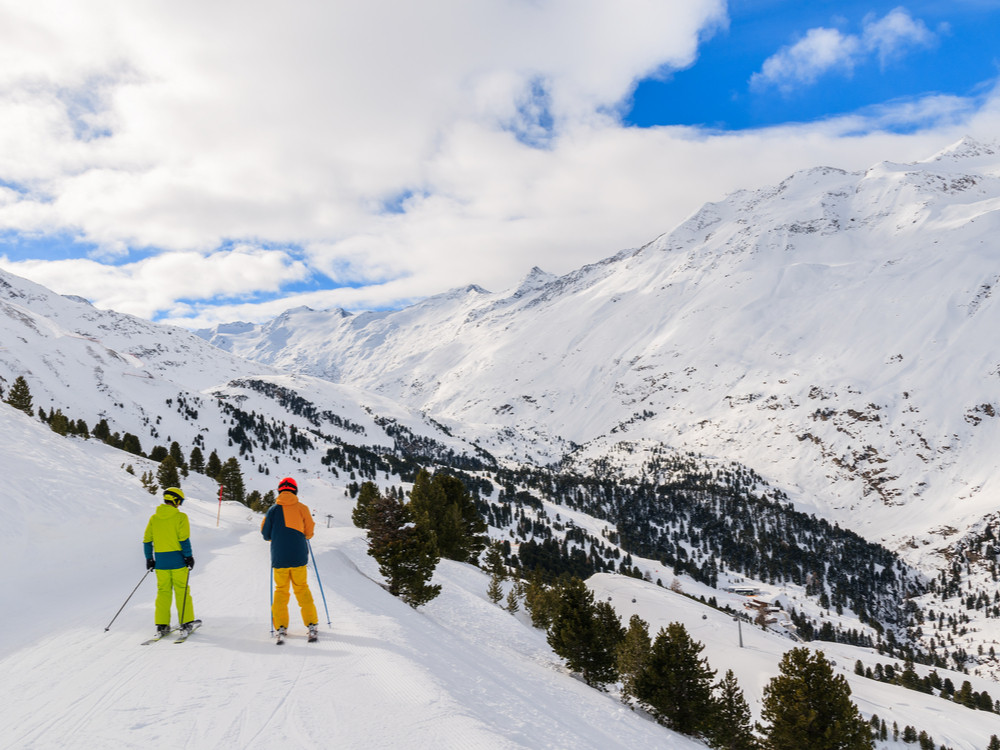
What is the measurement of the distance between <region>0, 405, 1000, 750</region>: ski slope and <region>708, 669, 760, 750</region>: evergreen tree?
15.2 m

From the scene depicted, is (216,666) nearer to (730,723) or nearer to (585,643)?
(585,643)

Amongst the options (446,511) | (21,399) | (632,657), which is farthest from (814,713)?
(21,399)

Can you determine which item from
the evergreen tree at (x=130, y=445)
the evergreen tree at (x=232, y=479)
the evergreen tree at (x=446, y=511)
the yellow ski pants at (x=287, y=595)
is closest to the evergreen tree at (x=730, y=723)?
the evergreen tree at (x=446, y=511)

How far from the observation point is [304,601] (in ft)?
36.9

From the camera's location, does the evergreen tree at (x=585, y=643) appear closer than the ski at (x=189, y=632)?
No

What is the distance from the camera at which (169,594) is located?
1106 cm

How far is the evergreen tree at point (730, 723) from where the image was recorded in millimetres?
30469

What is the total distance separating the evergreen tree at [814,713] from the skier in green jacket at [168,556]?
31449 mm

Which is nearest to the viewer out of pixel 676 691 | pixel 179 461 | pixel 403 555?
pixel 403 555

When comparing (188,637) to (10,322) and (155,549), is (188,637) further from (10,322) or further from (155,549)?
(10,322)

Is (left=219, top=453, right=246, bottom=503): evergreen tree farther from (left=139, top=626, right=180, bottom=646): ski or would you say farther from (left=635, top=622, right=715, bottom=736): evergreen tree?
(left=139, top=626, right=180, bottom=646): ski

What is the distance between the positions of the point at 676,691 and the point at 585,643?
5.55 m

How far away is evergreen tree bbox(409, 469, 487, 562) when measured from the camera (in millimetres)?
52094

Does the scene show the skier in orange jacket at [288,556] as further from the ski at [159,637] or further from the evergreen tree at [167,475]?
the evergreen tree at [167,475]
